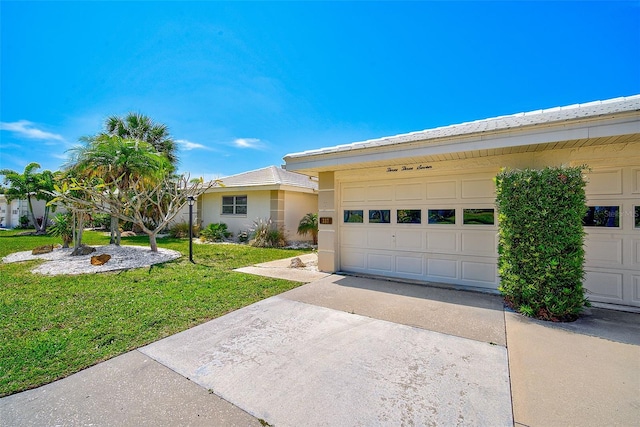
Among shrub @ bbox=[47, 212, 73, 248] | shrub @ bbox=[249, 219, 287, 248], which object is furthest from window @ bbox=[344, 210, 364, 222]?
shrub @ bbox=[47, 212, 73, 248]

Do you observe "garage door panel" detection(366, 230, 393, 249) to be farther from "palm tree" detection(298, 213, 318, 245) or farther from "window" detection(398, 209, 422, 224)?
"palm tree" detection(298, 213, 318, 245)

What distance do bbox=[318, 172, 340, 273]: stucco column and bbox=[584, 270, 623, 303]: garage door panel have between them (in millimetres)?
5112

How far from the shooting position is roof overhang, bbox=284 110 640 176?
13.4ft

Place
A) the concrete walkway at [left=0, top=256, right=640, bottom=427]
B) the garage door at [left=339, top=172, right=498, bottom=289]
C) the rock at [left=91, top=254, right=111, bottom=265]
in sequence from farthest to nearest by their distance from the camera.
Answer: the rock at [left=91, top=254, right=111, bottom=265] < the garage door at [left=339, top=172, right=498, bottom=289] < the concrete walkway at [left=0, top=256, right=640, bottom=427]

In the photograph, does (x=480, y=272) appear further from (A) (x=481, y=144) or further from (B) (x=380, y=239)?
(A) (x=481, y=144)

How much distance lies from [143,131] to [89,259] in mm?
9670

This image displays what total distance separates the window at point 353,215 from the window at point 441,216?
176 centimetres

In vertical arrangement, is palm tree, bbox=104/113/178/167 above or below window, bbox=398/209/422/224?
above

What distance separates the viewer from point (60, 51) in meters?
7.73

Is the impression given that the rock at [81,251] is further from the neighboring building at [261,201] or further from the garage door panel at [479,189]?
the garage door panel at [479,189]

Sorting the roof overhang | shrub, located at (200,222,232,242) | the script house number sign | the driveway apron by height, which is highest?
the roof overhang

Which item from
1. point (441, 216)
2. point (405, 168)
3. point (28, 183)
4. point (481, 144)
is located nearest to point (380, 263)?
point (441, 216)

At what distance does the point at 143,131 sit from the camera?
15.7m

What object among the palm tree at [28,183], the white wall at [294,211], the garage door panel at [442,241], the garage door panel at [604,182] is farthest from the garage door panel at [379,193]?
the palm tree at [28,183]
